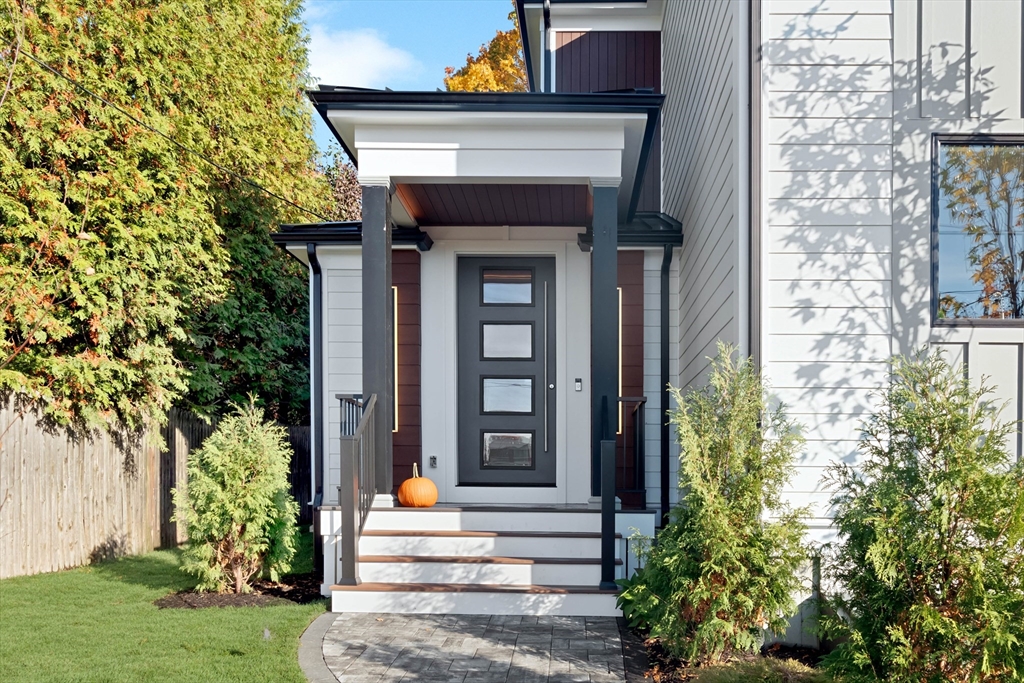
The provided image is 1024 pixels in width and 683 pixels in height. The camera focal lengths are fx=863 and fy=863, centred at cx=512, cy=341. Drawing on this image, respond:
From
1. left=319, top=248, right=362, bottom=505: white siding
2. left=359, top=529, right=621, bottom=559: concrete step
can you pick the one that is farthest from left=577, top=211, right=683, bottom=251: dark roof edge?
left=359, top=529, right=621, bottom=559: concrete step

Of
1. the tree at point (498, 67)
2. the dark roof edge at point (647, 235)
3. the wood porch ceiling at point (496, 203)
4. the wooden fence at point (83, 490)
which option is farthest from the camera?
the tree at point (498, 67)

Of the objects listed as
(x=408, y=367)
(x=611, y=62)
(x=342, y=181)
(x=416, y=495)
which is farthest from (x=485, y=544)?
(x=342, y=181)

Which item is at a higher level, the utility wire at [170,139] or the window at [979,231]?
the utility wire at [170,139]

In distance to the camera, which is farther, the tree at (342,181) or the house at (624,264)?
the tree at (342,181)

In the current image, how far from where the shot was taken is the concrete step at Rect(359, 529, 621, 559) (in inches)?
248

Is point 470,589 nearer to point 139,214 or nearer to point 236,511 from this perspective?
point 236,511

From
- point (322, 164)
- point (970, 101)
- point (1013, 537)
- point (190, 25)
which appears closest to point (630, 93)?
point (970, 101)

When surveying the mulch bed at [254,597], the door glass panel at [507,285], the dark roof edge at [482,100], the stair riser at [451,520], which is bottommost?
the mulch bed at [254,597]

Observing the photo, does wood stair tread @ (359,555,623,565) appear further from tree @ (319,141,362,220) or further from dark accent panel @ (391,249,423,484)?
tree @ (319,141,362,220)

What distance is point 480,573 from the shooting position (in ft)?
20.3

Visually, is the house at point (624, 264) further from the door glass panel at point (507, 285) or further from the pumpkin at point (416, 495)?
the pumpkin at point (416, 495)

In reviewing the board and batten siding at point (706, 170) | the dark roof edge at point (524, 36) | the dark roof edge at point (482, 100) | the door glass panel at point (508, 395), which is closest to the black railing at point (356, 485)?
the door glass panel at point (508, 395)

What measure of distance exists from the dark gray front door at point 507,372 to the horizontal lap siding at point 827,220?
10.7 ft

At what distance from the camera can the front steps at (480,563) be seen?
6.03m
